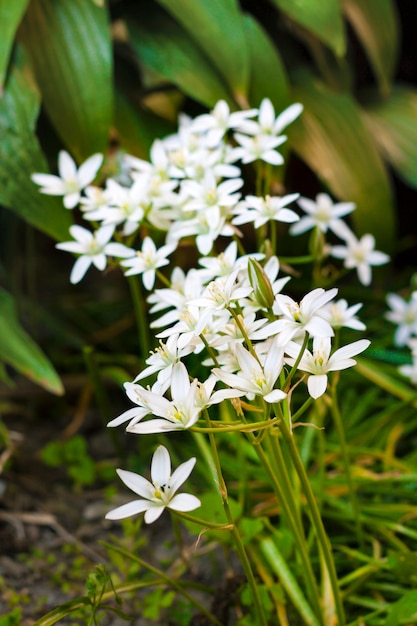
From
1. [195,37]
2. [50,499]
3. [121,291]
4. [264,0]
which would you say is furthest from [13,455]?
[264,0]

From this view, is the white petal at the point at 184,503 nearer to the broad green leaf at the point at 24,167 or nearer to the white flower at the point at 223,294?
the white flower at the point at 223,294

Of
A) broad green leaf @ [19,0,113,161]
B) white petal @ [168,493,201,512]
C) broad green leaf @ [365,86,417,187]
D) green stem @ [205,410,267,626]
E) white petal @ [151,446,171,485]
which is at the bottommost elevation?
broad green leaf @ [365,86,417,187]

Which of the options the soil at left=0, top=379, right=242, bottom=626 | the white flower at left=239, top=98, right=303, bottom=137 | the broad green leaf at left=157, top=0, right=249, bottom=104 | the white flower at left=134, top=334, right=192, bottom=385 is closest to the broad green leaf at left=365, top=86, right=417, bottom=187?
the broad green leaf at left=157, top=0, right=249, bottom=104

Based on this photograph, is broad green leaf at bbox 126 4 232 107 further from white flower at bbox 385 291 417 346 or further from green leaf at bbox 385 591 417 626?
green leaf at bbox 385 591 417 626

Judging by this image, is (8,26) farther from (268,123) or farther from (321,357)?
(321,357)

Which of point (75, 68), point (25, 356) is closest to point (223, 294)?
point (25, 356)
